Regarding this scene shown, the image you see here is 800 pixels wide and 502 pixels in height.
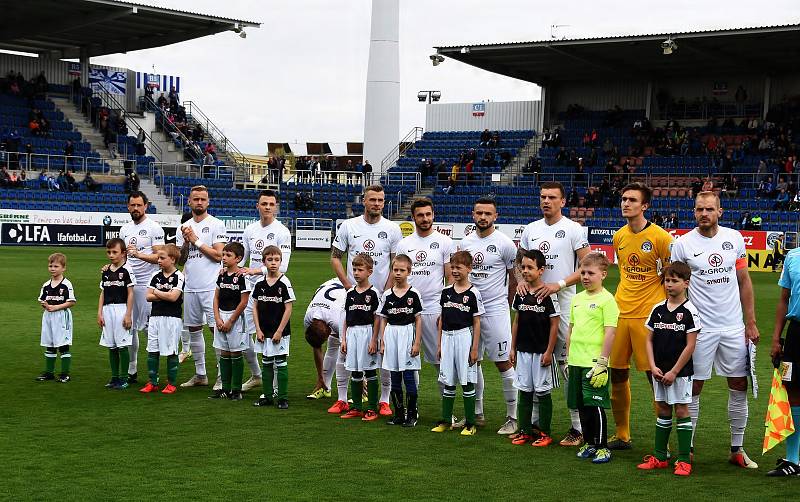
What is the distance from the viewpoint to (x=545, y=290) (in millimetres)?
8586

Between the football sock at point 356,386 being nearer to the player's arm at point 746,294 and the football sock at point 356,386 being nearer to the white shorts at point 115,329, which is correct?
the white shorts at point 115,329

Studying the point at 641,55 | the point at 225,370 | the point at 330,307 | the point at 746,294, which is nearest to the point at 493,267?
the point at 330,307

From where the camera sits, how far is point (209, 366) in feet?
41.5

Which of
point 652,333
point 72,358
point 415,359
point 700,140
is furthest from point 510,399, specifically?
point 700,140

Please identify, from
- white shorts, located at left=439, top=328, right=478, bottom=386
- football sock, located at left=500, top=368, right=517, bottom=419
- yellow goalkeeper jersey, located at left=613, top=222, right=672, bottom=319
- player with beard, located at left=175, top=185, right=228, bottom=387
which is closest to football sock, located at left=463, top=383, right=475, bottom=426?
white shorts, located at left=439, top=328, right=478, bottom=386

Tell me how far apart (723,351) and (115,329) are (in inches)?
259

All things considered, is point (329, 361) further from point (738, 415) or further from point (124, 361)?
point (738, 415)

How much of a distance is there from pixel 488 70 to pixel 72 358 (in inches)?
1525

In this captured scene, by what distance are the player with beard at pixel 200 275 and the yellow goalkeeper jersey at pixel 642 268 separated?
4837mm

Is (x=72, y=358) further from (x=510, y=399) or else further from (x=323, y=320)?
(x=510, y=399)

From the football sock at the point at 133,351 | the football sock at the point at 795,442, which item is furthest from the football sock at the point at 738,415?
the football sock at the point at 133,351

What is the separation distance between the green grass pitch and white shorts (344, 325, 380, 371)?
585mm

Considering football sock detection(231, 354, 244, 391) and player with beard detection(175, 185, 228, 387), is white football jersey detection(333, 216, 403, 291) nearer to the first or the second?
football sock detection(231, 354, 244, 391)

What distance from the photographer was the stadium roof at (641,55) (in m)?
40.3
